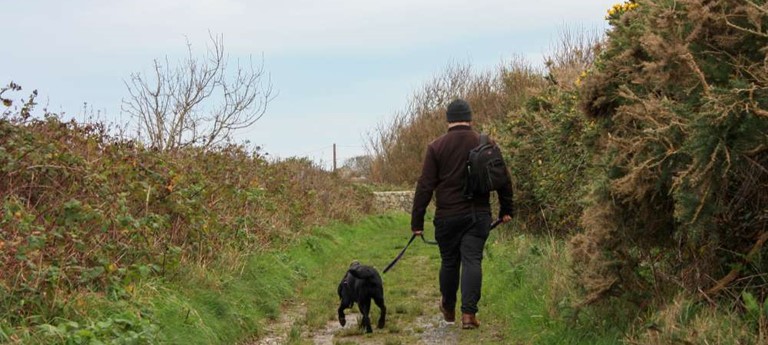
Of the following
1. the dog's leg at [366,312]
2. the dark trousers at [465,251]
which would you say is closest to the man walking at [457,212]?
the dark trousers at [465,251]

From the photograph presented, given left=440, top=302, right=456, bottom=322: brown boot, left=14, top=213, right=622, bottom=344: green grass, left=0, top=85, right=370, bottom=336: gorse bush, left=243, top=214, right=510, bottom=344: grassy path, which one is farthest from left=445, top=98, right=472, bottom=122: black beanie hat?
left=0, top=85, right=370, bottom=336: gorse bush

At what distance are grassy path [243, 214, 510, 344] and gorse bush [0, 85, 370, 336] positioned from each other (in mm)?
1166

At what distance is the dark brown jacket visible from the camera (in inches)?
284

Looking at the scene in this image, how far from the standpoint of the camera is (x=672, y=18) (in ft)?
15.1

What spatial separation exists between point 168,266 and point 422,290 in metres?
4.18

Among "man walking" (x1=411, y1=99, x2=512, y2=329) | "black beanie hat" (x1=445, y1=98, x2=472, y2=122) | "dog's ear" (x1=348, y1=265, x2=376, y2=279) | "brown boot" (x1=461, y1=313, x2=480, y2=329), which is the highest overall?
"black beanie hat" (x1=445, y1=98, x2=472, y2=122)

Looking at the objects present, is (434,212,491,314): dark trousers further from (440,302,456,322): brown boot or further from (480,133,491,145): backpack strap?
(480,133,491,145): backpack strap

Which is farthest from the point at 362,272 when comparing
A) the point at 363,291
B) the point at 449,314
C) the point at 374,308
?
the point at 374,308

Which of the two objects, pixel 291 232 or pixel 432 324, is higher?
pixel 291 232

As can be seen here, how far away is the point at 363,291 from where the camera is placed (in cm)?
743

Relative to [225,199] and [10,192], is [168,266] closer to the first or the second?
[10,192]

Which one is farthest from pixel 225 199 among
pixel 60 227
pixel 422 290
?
pixel 60 227

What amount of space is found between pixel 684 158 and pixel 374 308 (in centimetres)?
488

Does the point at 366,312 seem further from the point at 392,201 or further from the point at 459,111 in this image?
the point at 392,201
